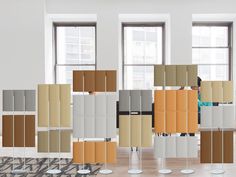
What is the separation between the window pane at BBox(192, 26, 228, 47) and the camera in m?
11.1

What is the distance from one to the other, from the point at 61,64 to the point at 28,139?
18.0 ft

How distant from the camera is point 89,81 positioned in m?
5.78

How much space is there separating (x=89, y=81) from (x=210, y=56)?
20.7 ft

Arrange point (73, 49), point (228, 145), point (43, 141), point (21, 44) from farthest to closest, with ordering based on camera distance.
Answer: point (73, 49) < point (21, 44) < point (43, 141) < point (228, 145)

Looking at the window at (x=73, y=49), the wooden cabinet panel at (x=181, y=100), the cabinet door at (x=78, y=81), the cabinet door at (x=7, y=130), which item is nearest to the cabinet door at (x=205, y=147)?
the wooden cabinet panel at (x=181, y=100)

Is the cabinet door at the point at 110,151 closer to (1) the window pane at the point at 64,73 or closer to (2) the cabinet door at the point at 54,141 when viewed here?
(2) the cabinet door at the point at 54,141

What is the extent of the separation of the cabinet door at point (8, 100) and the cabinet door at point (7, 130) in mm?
140

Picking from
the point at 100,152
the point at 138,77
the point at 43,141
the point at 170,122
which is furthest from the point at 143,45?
the point at 43,141

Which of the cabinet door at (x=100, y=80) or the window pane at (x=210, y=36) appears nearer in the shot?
the cabinet door at (x=100, y=80)

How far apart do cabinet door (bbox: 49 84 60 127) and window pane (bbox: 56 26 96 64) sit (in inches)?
214

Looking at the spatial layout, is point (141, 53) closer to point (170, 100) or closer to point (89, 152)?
point (170, 100)

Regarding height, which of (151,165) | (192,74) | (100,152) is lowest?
(151,165)

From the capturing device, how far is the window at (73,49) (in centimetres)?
1112

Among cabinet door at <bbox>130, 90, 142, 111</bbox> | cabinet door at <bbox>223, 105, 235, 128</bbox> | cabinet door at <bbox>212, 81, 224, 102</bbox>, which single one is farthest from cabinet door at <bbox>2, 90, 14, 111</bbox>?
cabinet door at <bbox>223, 105, 235, 128</bbox>
